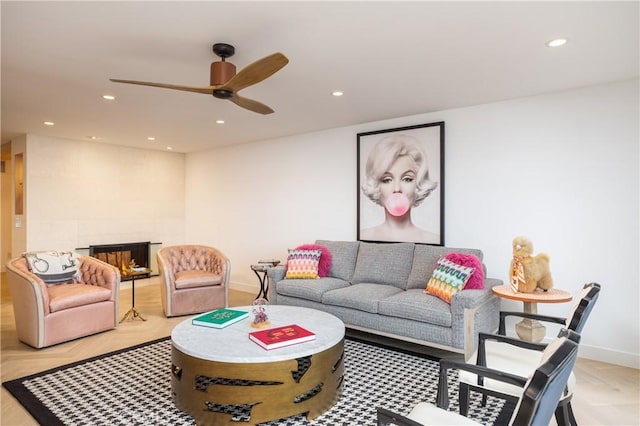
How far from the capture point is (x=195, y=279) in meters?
4.77

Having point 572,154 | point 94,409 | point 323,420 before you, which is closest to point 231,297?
point 94,409

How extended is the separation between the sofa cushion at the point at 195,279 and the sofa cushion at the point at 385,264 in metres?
1.84

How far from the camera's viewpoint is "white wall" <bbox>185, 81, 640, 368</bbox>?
3.30m

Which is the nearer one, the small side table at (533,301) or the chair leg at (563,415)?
the chair leg at (563,415)

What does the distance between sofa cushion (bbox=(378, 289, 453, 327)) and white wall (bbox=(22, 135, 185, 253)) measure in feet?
16.6

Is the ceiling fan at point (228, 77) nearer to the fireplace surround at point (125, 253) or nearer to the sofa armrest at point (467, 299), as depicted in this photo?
the sofa armrest at point (467, 299)

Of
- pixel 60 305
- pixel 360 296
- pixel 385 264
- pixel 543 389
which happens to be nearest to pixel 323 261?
pixel 385 264

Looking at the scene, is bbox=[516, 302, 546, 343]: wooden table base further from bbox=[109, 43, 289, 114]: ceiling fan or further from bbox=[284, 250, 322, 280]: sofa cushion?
bbox=[109, 43, 289, 114]: ceiling fan

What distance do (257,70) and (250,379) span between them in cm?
181

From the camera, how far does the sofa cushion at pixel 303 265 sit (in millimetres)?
4440

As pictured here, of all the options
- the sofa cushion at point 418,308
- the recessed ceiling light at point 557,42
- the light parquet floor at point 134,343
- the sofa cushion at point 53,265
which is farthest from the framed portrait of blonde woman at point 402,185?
the sofa cushion at point 53,265

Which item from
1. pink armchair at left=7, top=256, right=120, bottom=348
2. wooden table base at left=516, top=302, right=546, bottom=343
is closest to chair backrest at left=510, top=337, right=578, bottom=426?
wooden table base at left=516, top=302, right=546, bottom=343

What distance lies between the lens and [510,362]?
210cm

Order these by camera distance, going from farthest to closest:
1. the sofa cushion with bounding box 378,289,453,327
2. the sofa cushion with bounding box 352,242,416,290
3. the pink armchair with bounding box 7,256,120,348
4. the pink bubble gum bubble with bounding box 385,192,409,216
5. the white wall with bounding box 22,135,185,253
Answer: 1. the white wall with bounding box 22,135,185,253
2. the pink bubble gum bubble with bounding box 385,192,409,216
3. the sofa cushion with bounding box 352,242,416,290
4. the pink armchair with bounding box 7,256,120,348
5. the sofa cushion with bounding box 378,289,453,327
